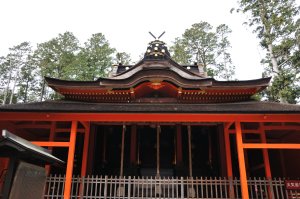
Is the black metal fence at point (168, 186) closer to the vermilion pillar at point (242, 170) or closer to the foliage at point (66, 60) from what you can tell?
the vermilion pillar at point (242, 170)

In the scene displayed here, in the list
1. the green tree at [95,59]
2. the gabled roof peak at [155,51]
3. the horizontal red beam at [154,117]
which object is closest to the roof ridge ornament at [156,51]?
the gabled roof peak at [155,51]

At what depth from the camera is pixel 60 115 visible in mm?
8672

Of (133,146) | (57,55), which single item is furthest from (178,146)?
(57,55)

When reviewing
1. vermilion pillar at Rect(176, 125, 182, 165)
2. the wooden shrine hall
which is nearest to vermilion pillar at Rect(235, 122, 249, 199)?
the wooden shrine hall

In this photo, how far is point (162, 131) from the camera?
12195mm

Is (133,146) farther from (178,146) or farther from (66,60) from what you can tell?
(66,60)

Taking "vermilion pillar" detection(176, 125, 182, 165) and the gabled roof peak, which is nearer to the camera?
"vermilion pillar" detection(176, 125, 182, 165)

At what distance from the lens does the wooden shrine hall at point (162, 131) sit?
8.38 meters

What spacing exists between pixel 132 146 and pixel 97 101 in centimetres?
272

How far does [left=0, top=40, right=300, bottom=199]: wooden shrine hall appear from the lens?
838cm

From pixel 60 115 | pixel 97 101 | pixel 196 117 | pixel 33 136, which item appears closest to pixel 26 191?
pixel 60 115

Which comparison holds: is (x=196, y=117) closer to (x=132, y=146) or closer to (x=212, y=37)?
(x=132, y=146)

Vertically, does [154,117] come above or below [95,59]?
below

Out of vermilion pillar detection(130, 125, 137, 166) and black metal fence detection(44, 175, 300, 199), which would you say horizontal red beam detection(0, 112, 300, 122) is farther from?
vermilion pillar detection(130, 125, 137, 166)
